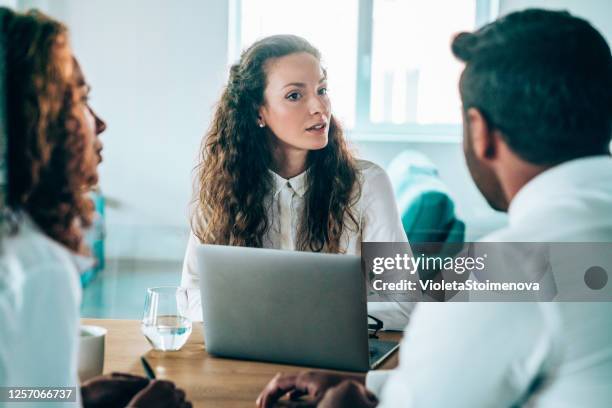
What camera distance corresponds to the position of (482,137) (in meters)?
0.73

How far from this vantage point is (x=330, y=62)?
3688 millimetres

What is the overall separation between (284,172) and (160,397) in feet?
2.81

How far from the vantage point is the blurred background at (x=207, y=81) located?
Result: 11.6 feet

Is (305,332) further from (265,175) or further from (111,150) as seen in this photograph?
(111,150)

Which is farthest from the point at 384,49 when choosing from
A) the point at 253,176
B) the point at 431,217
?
the point at 253,176

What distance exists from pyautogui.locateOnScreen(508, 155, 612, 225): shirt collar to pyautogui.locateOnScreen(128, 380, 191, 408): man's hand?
16.4 inches

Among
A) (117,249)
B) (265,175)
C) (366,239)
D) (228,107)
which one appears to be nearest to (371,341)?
(366,239)

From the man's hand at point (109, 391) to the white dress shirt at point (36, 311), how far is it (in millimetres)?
232

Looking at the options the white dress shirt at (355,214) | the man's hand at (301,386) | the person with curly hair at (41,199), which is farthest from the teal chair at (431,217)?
the person with curly hair at (41,199)

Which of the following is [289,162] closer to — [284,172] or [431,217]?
[284,172]

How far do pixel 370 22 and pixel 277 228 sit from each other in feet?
7.70

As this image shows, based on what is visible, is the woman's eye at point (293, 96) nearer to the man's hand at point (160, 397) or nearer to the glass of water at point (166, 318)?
the glass of water at point (166, 318)

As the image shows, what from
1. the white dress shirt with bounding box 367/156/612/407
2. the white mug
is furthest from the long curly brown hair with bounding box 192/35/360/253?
the white dress shirt with bounding box 367/156/612/407

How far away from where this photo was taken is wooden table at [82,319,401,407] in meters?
0.87
